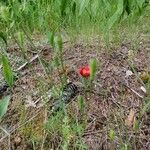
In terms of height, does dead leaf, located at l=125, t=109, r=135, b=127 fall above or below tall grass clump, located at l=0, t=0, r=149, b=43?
above

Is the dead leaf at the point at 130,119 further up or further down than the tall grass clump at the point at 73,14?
further up

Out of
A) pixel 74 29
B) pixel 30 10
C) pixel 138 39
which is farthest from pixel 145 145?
pixel 30 10

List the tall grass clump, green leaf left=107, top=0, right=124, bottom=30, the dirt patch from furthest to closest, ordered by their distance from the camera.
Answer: the tall grass clump → green leaf left=107, top=0, right=124, bottom=30 → the dirt patch

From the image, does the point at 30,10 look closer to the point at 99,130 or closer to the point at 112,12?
the point at 112,12

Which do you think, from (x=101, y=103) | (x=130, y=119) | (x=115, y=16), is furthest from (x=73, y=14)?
(x=130, y=119)

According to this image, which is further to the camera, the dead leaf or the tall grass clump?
the tall grass clump

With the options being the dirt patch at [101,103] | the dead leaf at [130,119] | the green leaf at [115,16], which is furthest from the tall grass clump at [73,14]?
the dead leaf at [130,119]

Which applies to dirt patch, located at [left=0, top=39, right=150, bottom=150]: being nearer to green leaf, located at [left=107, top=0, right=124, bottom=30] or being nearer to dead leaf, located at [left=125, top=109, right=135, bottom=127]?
dead leaf, located at [left=125, top=109, right=135, bottom=127]

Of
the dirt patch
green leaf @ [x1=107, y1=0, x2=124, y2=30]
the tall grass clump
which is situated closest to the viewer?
the dirt patch

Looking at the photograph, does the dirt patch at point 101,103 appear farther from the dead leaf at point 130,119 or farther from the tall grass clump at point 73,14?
the tall grass clump at point 73,14

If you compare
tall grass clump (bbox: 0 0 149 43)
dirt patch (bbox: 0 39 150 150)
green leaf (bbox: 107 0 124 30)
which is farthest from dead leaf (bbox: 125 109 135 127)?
tall grass clump (bbox: 0 0 149 43)

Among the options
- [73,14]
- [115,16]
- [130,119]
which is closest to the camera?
[130,119]

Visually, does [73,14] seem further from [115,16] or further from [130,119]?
[130,119]
